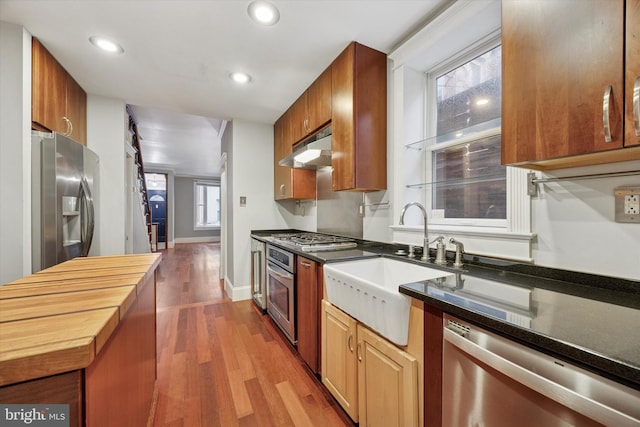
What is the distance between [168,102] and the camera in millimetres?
2945

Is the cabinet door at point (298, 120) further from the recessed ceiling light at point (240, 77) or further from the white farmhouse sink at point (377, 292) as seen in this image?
the white farmhouse sink at point (377, 292)

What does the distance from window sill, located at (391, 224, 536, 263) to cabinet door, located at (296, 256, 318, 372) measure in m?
0.81

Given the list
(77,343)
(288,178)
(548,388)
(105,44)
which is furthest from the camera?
(288,178)

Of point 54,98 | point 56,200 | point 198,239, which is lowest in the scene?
point 198,239

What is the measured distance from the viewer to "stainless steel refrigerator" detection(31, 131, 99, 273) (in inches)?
69.4

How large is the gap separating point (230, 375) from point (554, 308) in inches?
77.3

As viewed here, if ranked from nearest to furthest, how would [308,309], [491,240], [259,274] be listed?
[491,240], [308,309], [259,274]

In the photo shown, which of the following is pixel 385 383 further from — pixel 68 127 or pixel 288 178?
pixel 68 127

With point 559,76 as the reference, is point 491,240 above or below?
below

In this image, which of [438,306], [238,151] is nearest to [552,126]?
[438,306]

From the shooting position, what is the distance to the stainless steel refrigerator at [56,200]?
176cm

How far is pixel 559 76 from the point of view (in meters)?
0.87

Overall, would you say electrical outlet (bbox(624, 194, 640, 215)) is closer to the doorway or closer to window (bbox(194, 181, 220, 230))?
the doorway

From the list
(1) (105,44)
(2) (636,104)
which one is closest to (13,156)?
(1) (105,44)
